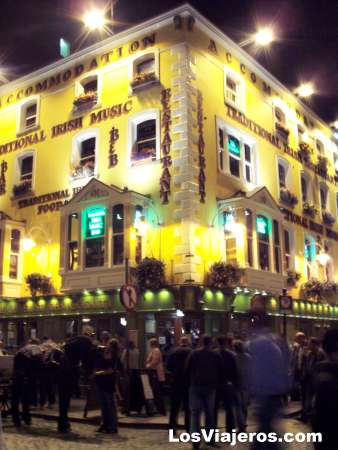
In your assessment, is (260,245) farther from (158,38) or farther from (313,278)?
(158,38)

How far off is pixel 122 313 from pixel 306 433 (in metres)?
9.07

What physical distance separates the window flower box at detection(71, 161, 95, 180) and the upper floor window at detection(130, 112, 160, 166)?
6.65 ft

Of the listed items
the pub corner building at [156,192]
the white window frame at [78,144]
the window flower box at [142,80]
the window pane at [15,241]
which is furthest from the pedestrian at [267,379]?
the window pane at [15,241]

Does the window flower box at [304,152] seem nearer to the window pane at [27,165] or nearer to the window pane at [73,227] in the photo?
the window pane at [73,227]

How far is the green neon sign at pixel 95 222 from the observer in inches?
733

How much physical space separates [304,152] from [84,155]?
1135 cm

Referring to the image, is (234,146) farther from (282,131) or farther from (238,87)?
(282,131)

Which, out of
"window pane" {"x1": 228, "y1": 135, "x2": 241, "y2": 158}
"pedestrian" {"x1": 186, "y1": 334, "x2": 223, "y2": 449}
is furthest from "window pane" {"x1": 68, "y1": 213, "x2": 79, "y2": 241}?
"pedestrian" {"x1": 186, "y1": 334, "x2": 223, "y2": 449}

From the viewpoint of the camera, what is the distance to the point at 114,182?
64.6 feet

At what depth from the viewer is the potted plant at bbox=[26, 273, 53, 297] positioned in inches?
793

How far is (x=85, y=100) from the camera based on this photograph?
70.5 ft

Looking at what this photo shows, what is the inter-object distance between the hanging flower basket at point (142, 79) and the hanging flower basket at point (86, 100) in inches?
80.6

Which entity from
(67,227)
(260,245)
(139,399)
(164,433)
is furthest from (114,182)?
(164,433)

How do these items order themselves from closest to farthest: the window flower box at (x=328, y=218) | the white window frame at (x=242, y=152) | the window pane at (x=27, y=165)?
the white window frame at (x=242, y=152) < the window pane at (x=27, y=165) < the window flower box at (x=328, y=218)
